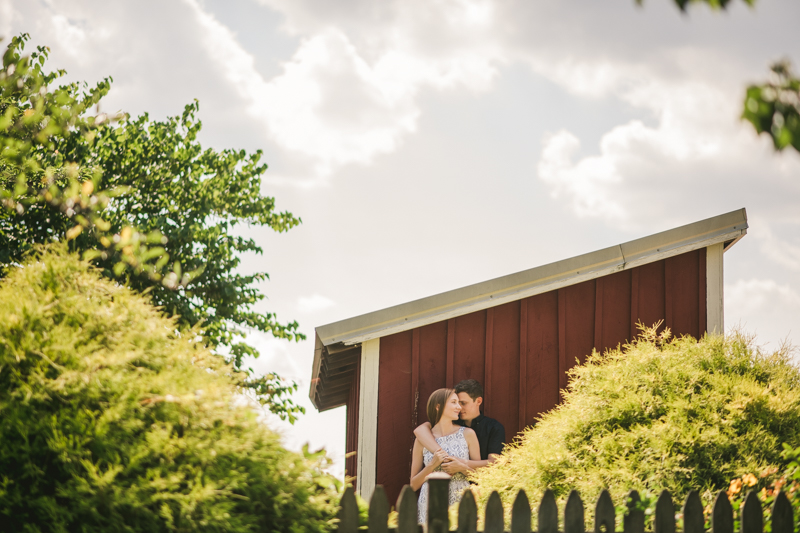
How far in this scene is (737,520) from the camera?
3902mm

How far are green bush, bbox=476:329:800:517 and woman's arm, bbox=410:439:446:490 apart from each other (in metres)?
0.49

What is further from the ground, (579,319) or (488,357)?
(579,319)

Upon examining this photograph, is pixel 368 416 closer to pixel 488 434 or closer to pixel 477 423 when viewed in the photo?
pixel 477 423

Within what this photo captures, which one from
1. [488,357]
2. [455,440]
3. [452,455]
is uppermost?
[488,357]

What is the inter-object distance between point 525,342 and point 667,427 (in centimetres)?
258

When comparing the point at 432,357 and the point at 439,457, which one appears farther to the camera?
the point at 432,357

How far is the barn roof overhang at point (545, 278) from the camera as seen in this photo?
6.83 m

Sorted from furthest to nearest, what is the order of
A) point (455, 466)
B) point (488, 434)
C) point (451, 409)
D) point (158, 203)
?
point (158, 203) → point (488, 434) → point (451, 409) → point (455, 466)

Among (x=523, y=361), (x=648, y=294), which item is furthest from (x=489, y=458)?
(x=648, y=294)

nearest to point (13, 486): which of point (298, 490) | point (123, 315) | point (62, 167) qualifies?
point (123, 315)

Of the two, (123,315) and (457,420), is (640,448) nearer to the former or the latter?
(457,420)

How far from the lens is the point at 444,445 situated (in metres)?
5.94

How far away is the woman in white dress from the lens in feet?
19.1

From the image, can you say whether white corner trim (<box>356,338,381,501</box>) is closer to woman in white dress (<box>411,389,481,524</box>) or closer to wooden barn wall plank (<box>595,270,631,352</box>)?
woman in white dress (<box>411,389,481,524</box>)
